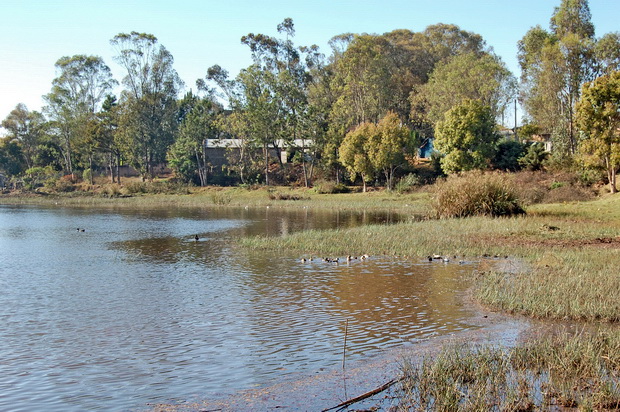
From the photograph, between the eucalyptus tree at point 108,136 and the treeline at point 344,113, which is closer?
the treeline at point 344,113

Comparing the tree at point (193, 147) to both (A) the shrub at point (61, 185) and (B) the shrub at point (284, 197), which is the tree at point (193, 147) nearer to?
(A) the shrub at point (61, 185)

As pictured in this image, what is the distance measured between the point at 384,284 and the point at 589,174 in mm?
38578

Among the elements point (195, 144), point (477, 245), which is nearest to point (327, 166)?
point (195, 144)

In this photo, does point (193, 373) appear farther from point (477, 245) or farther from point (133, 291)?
point (477, 245)

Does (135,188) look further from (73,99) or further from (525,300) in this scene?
(525,300)

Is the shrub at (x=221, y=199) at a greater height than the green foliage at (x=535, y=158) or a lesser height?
lesser

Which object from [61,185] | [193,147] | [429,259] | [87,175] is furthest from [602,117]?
[87,175]

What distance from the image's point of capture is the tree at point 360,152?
6638 centimetres

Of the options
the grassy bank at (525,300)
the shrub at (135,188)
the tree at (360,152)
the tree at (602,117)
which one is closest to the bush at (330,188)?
the tree at (360,152)

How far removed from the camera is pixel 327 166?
75125 mm

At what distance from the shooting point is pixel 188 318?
14.5m

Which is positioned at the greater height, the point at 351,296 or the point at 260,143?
the point at 260,143

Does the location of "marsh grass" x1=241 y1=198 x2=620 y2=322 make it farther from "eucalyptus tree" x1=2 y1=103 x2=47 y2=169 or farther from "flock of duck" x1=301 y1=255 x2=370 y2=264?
"eucalyptus tree" x1=2 y1=103 x2=47 y2=169

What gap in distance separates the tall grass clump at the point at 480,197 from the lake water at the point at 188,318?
38.7ft
